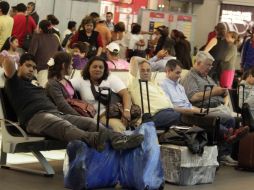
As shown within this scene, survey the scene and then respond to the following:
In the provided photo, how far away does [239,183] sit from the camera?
23.9ft

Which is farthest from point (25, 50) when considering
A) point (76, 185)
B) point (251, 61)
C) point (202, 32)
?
point (202, 32)

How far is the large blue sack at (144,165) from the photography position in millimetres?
5945

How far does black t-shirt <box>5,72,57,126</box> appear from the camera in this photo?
6.37m

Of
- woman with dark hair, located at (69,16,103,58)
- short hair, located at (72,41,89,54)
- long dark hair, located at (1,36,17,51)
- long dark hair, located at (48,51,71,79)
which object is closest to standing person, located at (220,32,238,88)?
woman with dark hair, located at (69,16,103,58)

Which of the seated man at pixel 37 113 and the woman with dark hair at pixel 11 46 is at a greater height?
the woman with dark hair at pixel 11 46

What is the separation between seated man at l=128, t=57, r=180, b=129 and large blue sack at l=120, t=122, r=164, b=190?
4.84 ft

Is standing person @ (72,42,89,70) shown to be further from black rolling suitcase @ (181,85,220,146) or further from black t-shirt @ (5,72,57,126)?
black t-shirt @ (5,72,57,126)

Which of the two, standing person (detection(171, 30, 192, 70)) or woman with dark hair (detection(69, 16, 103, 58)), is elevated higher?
woman with dark hair (detection(69, 16, 103, 58))

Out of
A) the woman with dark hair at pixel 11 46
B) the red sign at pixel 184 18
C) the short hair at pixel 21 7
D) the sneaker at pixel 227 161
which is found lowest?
the sneaker at pixel 227 161

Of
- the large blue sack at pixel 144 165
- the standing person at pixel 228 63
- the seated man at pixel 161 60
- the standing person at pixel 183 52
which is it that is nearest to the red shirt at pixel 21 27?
the seated man at pixel 161 60

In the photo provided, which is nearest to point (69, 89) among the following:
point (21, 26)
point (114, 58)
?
point (114, 58)

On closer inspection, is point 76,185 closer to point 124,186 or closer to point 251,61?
point 124,186

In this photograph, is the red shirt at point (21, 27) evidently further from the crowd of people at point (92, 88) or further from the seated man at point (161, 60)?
the seated man at point (161, 60)

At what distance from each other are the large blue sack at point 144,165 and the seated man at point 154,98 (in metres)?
1.47
